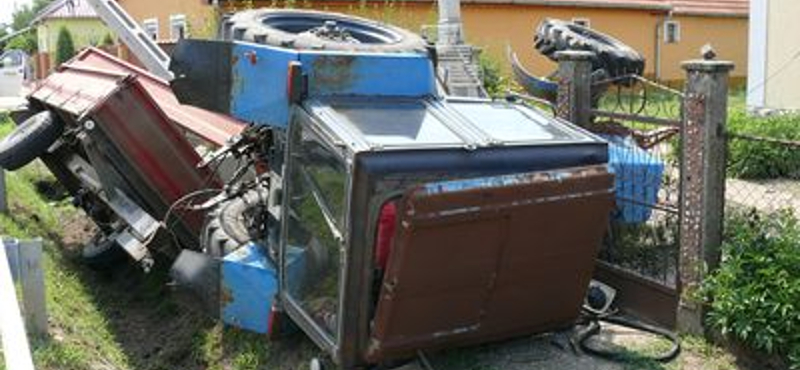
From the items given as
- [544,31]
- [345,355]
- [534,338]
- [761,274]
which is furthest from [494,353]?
[544,31]

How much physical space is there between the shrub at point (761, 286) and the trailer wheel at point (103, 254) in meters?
5.19

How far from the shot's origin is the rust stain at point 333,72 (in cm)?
548

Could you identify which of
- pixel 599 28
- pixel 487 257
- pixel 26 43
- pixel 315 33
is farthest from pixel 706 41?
pixel 26 43

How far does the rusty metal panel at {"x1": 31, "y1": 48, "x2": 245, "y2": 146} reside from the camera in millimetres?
8320

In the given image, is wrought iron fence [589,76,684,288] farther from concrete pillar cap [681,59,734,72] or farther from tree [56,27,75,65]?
tree [56,27,75,65]

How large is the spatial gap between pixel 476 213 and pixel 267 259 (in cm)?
175

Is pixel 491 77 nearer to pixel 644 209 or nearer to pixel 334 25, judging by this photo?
pixel 644 209

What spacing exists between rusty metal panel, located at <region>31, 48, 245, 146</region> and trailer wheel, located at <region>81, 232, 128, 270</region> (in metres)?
1.22

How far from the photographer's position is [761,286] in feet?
17.6

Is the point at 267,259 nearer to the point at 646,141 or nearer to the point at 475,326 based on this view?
the point at 475,326

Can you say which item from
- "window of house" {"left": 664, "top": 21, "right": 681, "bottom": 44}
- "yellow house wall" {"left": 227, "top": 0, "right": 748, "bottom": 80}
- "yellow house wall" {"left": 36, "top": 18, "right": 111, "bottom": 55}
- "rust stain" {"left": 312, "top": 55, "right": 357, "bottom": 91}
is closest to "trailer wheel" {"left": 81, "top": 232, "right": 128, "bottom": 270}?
"rust stain" {"left": 312, "top": 55, "right": 357, "bottom": 91}

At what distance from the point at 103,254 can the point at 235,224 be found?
266cm

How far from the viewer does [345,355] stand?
5008 mm

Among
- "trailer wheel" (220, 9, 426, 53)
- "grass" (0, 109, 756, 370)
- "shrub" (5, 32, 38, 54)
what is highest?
"trailer wheel" (220, 9, 426, 53)
